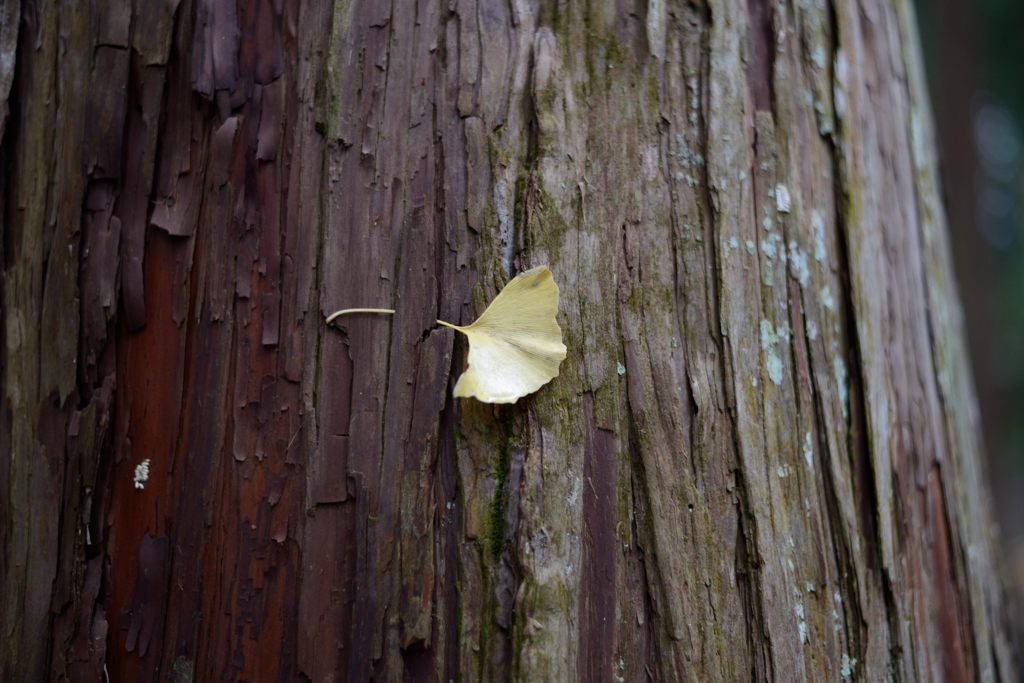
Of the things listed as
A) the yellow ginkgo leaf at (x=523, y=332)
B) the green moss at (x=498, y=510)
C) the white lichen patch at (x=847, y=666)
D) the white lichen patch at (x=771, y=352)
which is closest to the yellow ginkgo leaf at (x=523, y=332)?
the yellow ginkgo leaf at (x=523, y=332)

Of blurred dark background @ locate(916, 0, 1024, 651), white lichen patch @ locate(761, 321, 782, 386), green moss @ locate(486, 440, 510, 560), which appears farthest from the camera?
blurred dark background @ locate(916, 0, 1024, 651)

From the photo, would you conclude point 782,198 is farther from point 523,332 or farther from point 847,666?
point 847,666

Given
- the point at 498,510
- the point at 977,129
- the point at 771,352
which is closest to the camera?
the point at 498,510

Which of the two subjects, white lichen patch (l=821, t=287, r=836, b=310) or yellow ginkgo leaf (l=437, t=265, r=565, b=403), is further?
white lichen patch (l=821, t=287, r=836, b=310)

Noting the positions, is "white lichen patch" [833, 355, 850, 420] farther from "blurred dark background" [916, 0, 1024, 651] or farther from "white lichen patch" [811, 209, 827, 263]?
"blurred dark background" [916, 0, 1024, 651]

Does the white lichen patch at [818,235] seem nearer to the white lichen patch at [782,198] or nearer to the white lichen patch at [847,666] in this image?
the white lichen patch at [782,198]

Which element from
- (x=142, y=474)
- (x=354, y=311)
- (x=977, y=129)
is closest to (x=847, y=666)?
(x=354, y=311)

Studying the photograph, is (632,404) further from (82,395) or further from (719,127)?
(82,395)

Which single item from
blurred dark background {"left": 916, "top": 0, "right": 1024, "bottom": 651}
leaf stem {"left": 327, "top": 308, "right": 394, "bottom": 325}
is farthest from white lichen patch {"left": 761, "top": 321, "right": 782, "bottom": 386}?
blurred dark background {"left": 916, "top": 0, "right": 1024, "bottom": 651}
